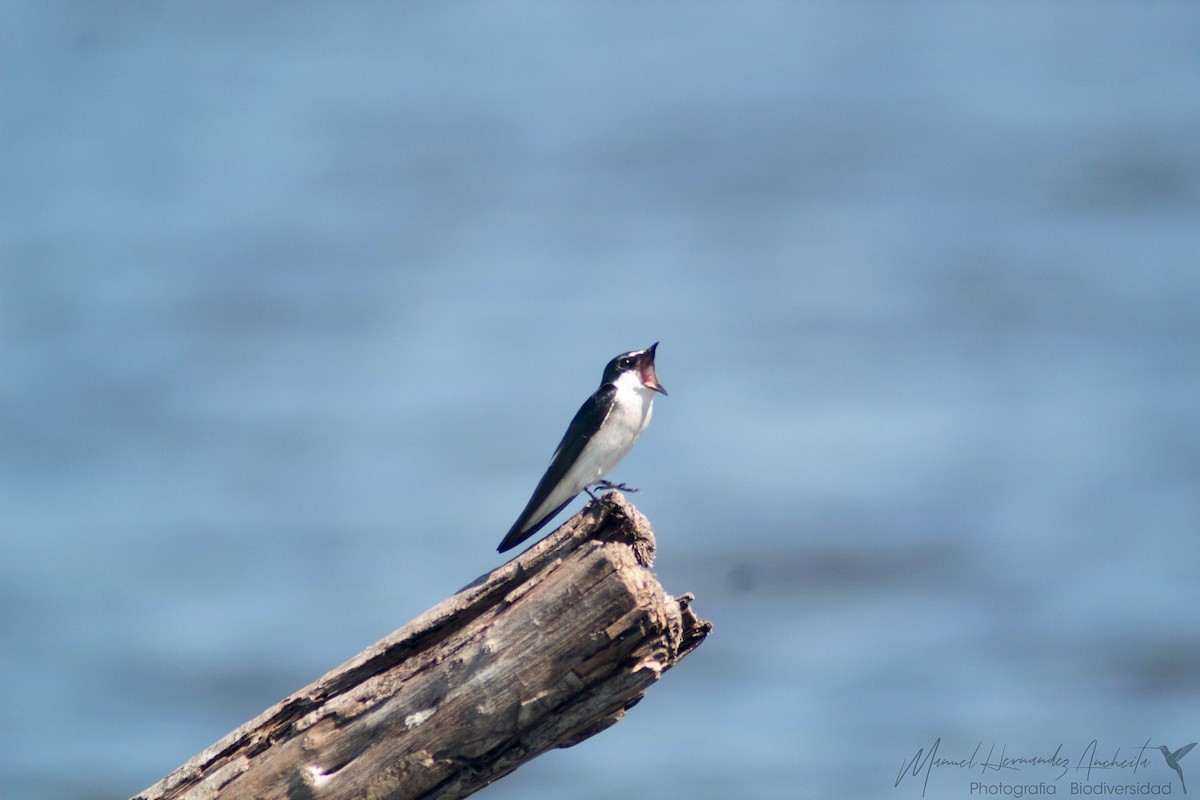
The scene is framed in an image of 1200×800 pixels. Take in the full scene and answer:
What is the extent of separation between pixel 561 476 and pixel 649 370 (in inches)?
45.3

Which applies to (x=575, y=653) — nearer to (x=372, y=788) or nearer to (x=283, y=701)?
(x=372, y=788)

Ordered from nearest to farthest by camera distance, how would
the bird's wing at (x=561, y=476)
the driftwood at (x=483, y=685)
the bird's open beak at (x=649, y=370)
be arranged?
the driftwood at (x=483, y=685)
the bird's wing at (x=561, y=476)
the bird's open beak at (x=649, y=370)

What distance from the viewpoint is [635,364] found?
788 cm

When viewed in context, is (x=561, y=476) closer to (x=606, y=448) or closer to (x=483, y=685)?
(x=606, y=448)

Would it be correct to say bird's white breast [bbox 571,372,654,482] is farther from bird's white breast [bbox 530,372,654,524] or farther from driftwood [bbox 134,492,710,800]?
driftwood [bbox 134,492,710,800]

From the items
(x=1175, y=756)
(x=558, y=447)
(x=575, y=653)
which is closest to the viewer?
(x=575, y=653)

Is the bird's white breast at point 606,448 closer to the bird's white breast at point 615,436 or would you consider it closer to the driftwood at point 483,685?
the bird's white breast at point 615,436

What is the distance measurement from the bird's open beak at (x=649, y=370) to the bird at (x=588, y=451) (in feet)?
0.60

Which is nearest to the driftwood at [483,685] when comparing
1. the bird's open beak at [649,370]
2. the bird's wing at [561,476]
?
the bird's wing at [561,476]

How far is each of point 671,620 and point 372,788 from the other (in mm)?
1374

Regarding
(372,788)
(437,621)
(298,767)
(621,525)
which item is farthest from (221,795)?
(621,525)

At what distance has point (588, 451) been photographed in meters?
7.25

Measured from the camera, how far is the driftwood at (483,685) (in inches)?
164

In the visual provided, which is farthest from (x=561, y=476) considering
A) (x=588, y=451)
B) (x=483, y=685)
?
(x=483, y=685)
